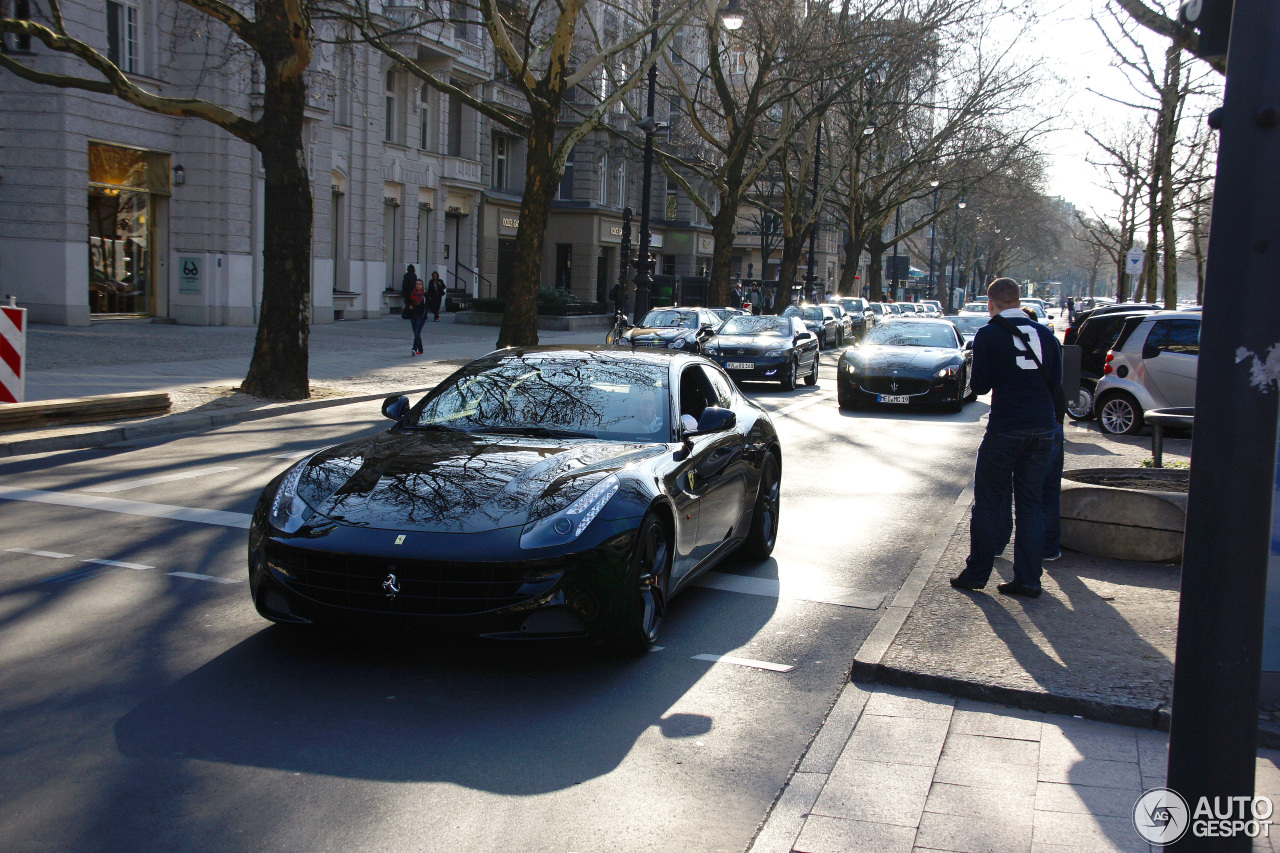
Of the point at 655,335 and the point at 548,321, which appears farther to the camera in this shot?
the point at 548,321

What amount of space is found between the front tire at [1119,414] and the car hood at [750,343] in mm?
6997

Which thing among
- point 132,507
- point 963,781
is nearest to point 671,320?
point 132,507

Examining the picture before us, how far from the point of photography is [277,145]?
51.2 ft

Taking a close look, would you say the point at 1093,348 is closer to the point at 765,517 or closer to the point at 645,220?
the point at 765,517

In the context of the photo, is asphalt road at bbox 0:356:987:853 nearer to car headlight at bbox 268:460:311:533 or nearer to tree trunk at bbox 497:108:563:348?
car headlight at bbox 268:460:311:533

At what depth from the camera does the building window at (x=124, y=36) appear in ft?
85.7

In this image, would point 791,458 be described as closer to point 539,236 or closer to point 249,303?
point 539,236

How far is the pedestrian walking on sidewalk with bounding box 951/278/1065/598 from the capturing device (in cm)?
664

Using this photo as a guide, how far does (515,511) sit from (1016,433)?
10.3ft

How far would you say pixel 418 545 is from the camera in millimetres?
4883

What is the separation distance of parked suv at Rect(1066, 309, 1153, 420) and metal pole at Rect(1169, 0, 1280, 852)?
1559 centimetres

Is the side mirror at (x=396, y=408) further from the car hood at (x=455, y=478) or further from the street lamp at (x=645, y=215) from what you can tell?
the street lamp at (x=645, y=215)

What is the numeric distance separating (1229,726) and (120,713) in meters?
3.85

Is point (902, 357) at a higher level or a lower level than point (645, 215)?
lower
